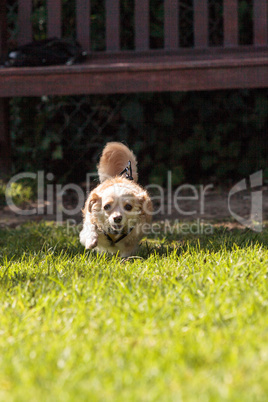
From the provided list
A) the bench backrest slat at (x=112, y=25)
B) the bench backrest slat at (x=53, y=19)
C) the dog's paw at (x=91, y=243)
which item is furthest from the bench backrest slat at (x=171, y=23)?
the dog's paw at (x=91, y=243)

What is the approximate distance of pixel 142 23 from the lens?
14.9ft

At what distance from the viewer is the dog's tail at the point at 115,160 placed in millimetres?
3861

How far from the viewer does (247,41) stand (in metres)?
6.04

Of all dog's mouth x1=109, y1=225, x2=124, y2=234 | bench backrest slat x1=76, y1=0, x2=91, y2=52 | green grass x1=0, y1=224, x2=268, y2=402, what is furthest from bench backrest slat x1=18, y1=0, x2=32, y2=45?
green grass x1=0, y1=224, x2=268, y2=402

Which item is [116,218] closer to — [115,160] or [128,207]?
[128,207]

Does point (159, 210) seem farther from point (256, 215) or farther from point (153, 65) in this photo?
point (153, 65)

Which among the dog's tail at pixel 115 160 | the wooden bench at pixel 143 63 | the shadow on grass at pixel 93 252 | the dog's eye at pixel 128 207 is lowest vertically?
the shadow on grass at pixel 93 252

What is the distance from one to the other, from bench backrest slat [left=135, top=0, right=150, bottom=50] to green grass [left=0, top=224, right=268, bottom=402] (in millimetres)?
2386

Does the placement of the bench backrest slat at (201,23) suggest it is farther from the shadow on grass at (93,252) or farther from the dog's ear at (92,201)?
the dog's ear at (92,201)

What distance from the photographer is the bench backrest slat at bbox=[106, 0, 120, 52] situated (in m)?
4.57

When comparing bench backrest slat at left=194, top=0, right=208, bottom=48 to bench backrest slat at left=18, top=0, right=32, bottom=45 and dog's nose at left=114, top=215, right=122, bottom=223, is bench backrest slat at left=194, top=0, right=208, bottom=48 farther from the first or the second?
dog's nose at left=114, top=215, right=122, bottom=223

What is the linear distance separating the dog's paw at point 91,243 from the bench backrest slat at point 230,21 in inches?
81.7

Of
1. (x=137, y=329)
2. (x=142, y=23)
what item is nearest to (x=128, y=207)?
(x=137, y=329)
